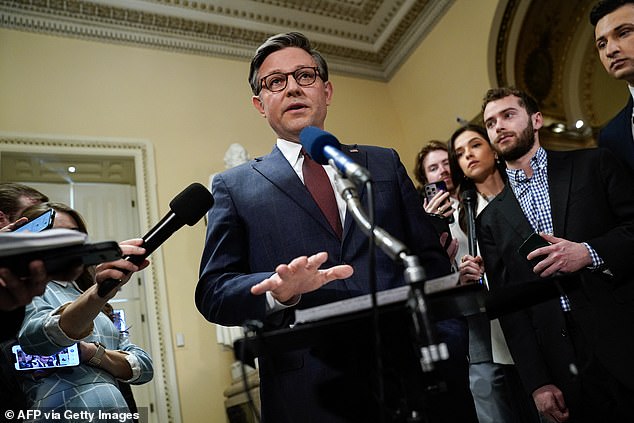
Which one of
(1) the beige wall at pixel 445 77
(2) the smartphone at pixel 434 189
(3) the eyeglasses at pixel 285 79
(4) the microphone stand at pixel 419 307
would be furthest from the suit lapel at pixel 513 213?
(1) the beige wall at pixel 445 77

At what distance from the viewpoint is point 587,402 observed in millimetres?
1744

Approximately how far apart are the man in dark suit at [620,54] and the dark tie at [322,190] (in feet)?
4.57

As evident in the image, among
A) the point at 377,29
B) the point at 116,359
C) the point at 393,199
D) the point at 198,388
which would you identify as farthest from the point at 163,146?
the point at 393,199

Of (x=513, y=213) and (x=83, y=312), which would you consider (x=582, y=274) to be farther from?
(x=83, y=312)

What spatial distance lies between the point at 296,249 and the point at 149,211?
3431 millimetres

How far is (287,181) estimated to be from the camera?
1.48 metres

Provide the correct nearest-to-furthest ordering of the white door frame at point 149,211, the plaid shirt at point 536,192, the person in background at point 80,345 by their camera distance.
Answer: the person in background at point 80,345 < the plaid shirt at point 536,192 < the white door frame at point 149,211

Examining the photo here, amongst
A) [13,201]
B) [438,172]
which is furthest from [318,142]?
[438,172]

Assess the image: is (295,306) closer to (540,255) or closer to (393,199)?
(393,199)

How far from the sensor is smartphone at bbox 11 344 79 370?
1668 millimetres

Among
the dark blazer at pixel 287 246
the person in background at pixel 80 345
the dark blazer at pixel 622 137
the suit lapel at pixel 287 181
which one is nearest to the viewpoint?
the dark blazer at pixel 287 246

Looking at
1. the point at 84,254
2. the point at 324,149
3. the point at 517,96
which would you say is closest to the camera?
the point at 84,254

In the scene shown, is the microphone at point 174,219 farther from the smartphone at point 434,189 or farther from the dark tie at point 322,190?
the smartphone at point 434,189

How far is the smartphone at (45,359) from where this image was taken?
1668 mm
